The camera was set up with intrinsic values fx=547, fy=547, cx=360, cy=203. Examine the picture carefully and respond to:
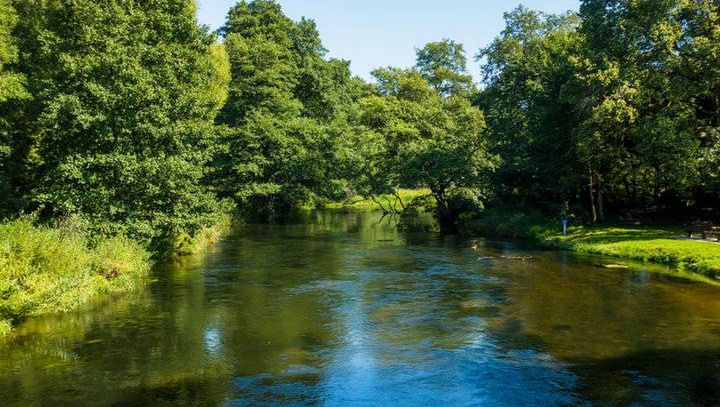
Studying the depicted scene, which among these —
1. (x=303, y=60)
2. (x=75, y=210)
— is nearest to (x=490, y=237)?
(x=75, y=210)

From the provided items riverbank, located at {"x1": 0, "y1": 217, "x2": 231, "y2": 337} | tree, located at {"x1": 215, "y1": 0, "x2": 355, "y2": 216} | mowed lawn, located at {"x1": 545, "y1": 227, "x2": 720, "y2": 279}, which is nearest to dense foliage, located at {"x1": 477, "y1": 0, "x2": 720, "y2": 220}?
mowed lawn, located at {"x1": 545, "y1": 227, "x2": 720, "y2": 279}

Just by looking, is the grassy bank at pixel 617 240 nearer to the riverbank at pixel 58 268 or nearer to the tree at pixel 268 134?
the tree at pixel 268 134

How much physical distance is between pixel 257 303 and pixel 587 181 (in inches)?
1496

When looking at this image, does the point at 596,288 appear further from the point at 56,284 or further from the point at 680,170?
the point at 56,284

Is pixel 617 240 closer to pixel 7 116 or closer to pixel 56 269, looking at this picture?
pixel 56 269

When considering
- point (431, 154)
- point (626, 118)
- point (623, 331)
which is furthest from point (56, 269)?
point (431, 154)

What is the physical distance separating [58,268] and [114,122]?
1021 cm

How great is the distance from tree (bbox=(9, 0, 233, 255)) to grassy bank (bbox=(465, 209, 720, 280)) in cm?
2672

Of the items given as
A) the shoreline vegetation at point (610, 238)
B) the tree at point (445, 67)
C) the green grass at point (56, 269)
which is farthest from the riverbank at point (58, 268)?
the tree at point (445, 67)

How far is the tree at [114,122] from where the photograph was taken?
28.2 meters

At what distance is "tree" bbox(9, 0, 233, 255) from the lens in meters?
28.2

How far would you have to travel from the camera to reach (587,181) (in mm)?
51469

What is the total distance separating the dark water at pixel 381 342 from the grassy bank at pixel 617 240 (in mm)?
3904

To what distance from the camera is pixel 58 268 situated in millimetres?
21922
